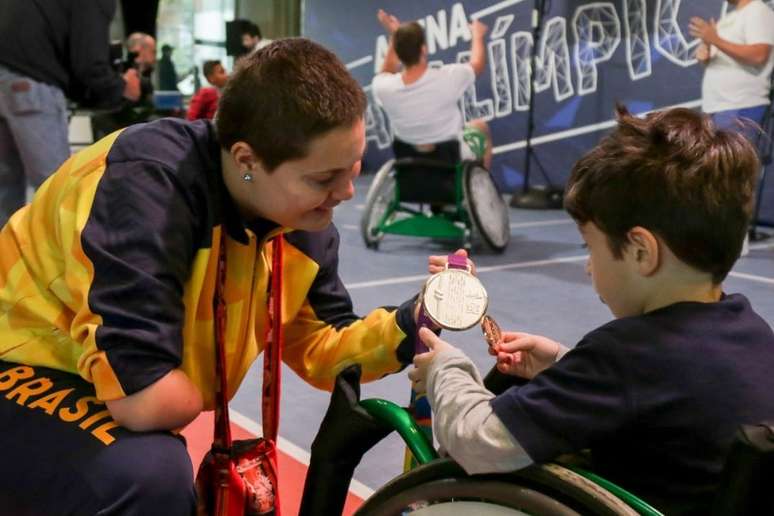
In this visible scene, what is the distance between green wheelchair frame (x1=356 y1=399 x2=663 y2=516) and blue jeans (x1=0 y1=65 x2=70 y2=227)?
7.32 ft

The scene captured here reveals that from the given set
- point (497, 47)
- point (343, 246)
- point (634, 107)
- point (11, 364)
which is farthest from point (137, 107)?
point (11, 364)

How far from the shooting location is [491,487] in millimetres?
953

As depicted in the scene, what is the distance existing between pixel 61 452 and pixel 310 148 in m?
0.50

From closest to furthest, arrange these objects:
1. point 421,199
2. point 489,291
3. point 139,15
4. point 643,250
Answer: point 643,250, point 489,291, point 421,199, point 139,15

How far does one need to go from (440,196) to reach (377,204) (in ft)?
1.21

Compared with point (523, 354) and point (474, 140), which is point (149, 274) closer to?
point (523, 354)

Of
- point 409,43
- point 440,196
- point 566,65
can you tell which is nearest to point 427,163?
point 440,196

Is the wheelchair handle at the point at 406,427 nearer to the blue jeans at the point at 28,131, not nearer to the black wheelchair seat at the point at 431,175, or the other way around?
the blue jeans at the point at 28,131

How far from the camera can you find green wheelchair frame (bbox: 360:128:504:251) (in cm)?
431

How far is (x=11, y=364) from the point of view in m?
1.29

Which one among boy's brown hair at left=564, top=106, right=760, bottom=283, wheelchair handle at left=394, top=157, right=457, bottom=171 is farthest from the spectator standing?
boy's brown hair at left=564, top=106, right=760, bottom=283

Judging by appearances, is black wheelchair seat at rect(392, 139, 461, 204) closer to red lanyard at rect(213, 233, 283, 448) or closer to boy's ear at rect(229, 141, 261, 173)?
red lanyard at rect(213, 233, 283, 448)

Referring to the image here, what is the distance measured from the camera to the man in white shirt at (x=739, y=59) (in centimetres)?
452

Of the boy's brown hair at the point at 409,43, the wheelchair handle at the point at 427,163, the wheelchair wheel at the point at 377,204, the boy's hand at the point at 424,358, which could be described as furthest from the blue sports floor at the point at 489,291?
the boy's brown hair at the point at 409,43
